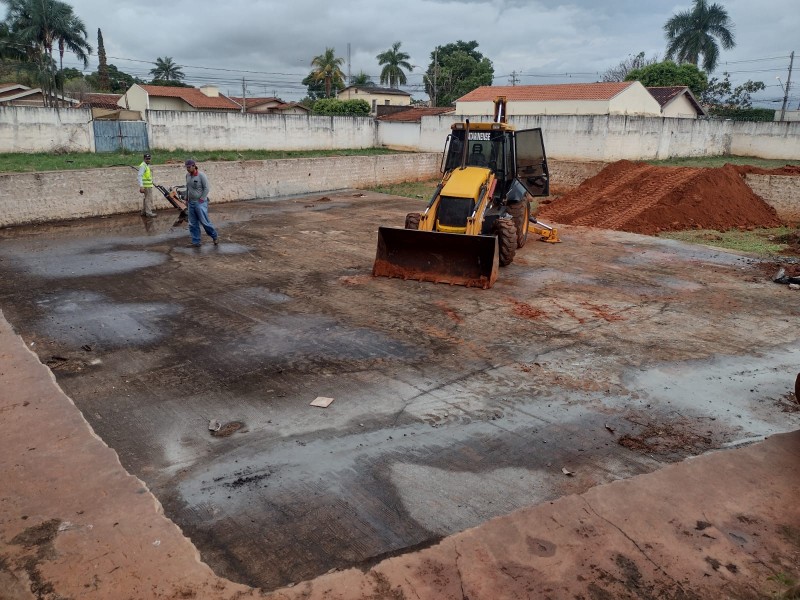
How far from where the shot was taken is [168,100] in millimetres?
44219

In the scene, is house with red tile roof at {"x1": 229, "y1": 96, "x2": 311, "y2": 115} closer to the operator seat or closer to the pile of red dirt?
the pile of red dirt

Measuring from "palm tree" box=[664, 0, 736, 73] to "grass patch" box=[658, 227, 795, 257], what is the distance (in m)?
36.7

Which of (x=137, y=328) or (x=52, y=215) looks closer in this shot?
(x=137, y=328)

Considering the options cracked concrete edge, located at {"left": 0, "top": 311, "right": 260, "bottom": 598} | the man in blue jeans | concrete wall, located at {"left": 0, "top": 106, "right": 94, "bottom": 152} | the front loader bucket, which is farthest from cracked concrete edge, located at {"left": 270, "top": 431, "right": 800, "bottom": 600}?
concrete wall, located at {"left": 0, "top": 106, "right": 94, "bottom": 152}

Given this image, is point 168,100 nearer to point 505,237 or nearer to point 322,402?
point 505,237

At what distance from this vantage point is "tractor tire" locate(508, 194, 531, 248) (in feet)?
40.7

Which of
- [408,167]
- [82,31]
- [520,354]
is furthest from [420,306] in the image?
[82,31]

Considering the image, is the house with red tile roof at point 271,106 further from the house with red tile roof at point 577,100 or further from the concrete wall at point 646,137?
the concrete wall at point 646,137

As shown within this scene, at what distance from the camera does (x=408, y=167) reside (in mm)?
25531

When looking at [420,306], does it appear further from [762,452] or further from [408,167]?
[408,167]

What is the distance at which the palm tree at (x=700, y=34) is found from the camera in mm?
45625

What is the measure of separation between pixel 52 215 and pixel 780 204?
793 inches

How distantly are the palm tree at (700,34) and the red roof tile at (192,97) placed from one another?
34128 mm

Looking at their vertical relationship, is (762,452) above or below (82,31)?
below
